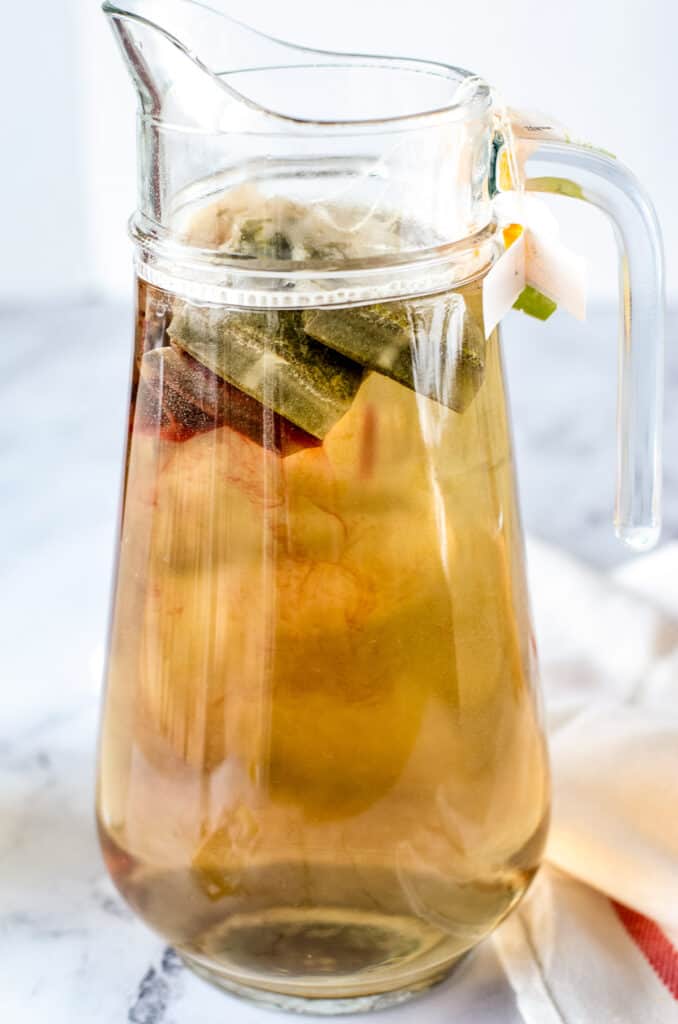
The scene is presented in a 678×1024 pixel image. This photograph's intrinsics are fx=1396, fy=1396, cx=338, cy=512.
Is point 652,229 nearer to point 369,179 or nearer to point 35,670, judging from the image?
point 369,179

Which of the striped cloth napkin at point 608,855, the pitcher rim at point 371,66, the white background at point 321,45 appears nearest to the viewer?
the pitcher rim at point 371,66

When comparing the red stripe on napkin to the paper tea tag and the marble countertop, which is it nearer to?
the marble countertop

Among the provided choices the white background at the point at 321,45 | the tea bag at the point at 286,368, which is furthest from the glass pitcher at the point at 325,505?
the white background at the point at 321,45

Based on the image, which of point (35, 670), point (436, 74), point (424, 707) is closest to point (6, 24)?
point (35, 670)

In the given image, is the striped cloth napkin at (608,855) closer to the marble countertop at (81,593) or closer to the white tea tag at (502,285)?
the marble countertop at (81,593)

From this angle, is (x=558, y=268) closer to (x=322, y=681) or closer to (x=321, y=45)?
(x=322, y=681)

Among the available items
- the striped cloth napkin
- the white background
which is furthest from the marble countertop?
the white background
